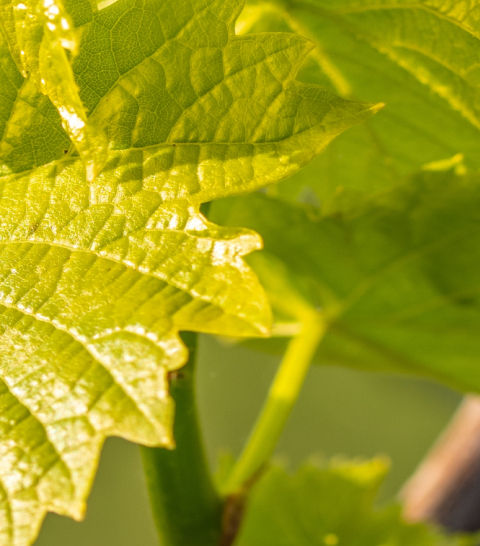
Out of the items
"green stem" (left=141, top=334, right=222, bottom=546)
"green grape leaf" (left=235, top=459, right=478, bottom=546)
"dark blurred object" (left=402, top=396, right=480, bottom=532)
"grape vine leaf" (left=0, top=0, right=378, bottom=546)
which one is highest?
"grape vine leaf" (left=0, top=0, right=378, bottom=546)

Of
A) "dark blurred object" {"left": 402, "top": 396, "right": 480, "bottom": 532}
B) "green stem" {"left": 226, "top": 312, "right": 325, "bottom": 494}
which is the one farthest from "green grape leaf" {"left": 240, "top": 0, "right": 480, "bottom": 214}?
"dark blurred object" {"left": 402, "top": 396, "right": 480, "bottom": 532}

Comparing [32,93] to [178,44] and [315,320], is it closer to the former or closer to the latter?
[178,44]

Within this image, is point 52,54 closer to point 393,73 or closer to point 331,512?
point 393,73

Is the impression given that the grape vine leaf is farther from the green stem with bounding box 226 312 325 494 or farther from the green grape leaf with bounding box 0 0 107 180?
the green stem with bounding box 226 312 325 494

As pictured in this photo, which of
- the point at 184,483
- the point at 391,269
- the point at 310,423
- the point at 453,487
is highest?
the point at 391,269

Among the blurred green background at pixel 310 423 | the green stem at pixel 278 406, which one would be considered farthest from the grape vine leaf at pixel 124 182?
the blurred green background at pixel 310 423

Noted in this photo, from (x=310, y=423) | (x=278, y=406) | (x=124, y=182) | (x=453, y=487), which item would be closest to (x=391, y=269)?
(x=278, y=406)
